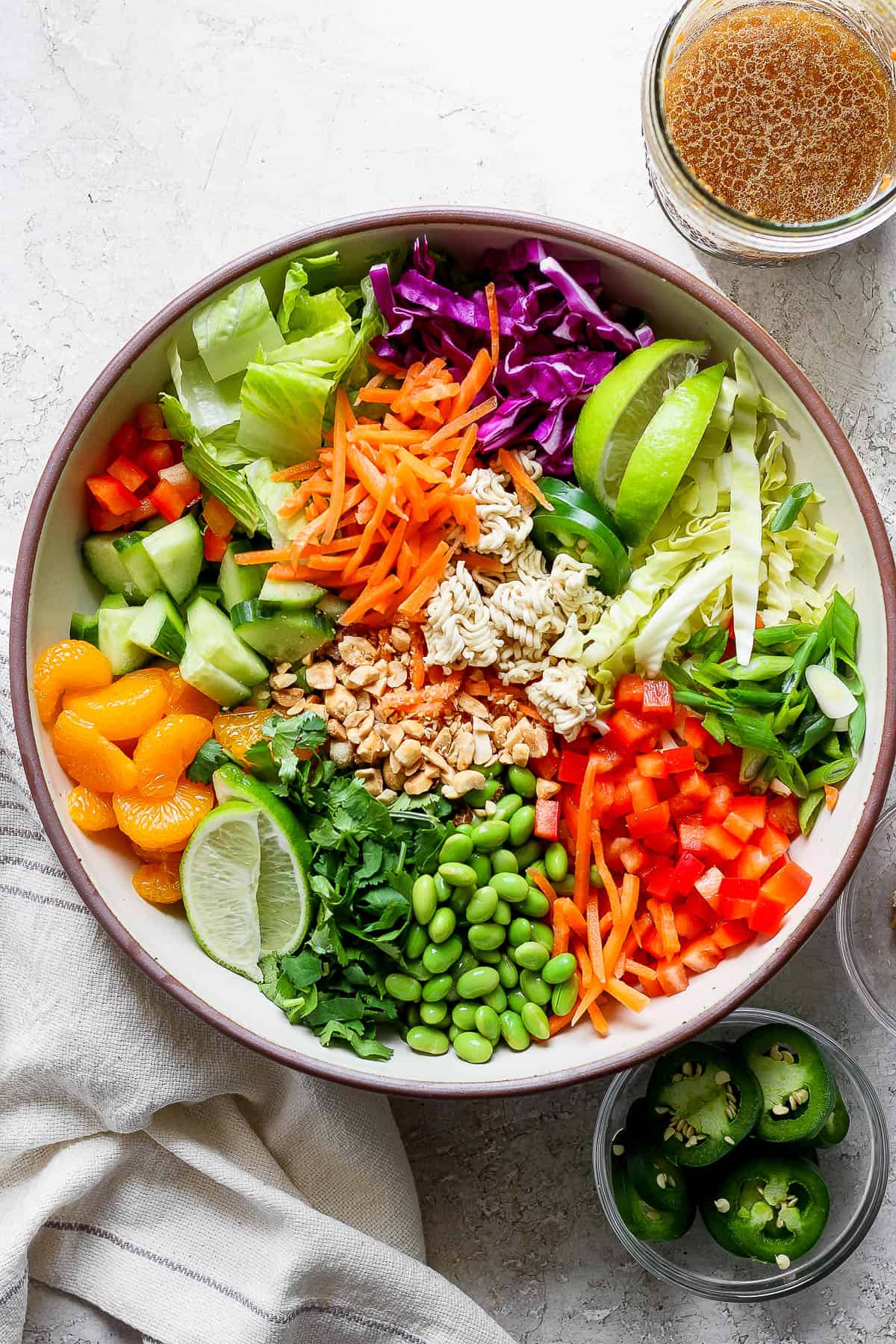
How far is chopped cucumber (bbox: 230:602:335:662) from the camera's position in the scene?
94.4 inches

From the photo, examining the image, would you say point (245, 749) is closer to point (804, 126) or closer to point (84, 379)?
point (84, 379)

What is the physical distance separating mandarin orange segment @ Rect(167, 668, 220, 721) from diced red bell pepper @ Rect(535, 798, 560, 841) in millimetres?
821

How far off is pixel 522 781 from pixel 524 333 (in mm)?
1025

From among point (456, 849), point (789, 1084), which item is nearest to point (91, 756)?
point (456, 849)

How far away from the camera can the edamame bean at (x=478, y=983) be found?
2.43 meters

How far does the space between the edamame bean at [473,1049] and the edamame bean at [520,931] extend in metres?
0.23

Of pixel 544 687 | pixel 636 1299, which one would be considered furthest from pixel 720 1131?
pixel 544 687

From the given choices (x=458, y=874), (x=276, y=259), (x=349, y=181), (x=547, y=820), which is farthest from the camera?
(x=349, y=181)

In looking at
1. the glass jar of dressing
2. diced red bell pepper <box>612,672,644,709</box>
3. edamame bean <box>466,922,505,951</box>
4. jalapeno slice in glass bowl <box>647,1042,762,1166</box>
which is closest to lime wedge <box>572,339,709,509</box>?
the glass jar of dressing

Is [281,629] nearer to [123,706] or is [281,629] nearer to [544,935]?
[123,706]

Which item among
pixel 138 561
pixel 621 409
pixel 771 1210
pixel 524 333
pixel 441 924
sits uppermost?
pixel 524 333

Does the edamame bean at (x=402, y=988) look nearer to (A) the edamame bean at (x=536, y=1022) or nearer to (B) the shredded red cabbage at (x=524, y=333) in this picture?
(A) the edamame bean at (x=536, y=1022)

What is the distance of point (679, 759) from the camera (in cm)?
242

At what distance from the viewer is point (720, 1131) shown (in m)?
2.47
